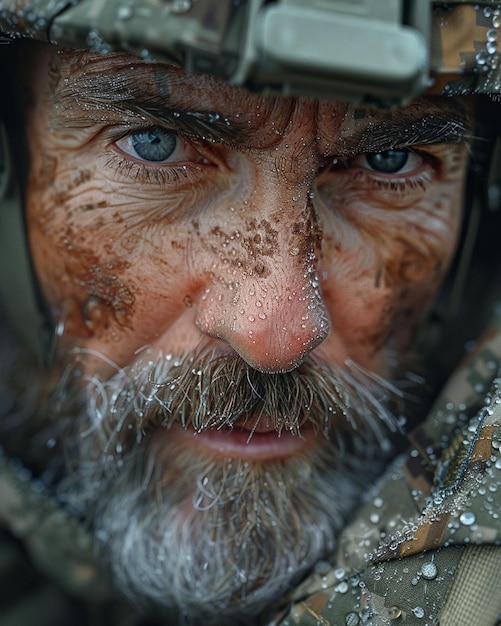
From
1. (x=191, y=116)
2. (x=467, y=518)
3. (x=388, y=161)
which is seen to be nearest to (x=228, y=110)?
(x=191, y=116)

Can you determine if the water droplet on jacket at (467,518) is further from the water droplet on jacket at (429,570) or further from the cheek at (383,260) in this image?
the cheek at (383,260)

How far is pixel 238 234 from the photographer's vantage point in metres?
1.09

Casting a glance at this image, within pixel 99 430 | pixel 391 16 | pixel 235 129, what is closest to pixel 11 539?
pixel 99 430

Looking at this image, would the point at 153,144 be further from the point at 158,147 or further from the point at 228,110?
the point at 228,110

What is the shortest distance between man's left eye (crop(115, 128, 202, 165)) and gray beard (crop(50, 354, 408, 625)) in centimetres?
32

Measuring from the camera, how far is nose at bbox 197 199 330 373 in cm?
104

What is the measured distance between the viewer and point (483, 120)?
1338 millimetres

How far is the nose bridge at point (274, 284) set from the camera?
1.04m

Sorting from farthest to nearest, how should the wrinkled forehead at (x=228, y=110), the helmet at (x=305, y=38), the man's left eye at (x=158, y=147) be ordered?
the man's left eye at (x=158, y=147) → the wrinkled forehead at (x=228, y=110) → the helmet at (x=305, y=38)

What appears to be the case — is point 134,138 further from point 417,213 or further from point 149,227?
point 417,213

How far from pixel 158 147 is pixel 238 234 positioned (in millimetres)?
202

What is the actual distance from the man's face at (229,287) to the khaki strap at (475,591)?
301mm

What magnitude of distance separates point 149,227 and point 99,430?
1.40ft

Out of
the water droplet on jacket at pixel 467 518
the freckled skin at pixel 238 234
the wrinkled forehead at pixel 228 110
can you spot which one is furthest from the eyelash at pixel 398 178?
the water droplet on jacket at pixel 467 518
